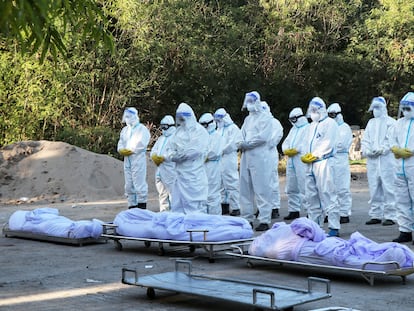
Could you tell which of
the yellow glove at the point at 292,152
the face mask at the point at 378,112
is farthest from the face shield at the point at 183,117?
the face mask at the point at 378,112

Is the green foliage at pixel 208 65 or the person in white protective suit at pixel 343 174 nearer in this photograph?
the person in white protective suit at pixel 343 174

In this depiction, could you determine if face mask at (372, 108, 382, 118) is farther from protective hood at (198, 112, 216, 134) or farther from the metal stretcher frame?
the metal stretcher frame

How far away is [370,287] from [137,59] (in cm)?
2008

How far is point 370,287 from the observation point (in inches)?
302

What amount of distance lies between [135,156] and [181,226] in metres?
5.46

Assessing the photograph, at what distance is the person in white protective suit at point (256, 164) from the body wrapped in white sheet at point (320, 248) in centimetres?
357

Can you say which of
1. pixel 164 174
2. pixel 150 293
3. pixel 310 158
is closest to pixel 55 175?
pixel 164 174

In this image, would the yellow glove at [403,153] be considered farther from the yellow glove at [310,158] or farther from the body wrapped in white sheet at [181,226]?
the body wrapped in white sheet at [181,226]

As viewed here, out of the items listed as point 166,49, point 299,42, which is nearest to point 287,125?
point 299,42

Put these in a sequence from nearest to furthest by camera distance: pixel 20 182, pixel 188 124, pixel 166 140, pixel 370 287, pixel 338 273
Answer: pixel 370 287, pixel 338 273, pixel 188 124, pixel 166 140, pixel 20 182

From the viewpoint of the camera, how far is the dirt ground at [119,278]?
7.00m

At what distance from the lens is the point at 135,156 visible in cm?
1505

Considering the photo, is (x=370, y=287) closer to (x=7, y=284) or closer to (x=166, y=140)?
(x=7, y=284)

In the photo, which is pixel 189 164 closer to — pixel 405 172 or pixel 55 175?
pixel 405 172
